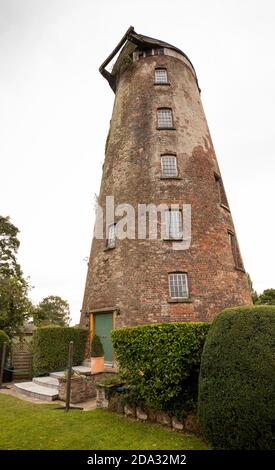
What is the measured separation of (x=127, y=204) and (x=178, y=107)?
297 inches

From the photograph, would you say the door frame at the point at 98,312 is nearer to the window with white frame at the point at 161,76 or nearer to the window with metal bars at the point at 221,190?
the window with metal bars at the point at 221,190

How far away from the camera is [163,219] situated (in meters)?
15.8

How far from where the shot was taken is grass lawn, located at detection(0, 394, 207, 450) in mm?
6387

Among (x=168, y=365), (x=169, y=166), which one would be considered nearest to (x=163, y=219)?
(x=169, y=166)

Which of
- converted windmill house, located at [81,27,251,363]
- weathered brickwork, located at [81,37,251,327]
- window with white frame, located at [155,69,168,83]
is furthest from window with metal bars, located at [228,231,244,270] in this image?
window with white frame, located at [155,69,168,83]

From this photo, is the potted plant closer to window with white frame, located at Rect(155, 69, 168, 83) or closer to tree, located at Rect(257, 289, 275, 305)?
window with white frame, located at Rect(155, 69, 168, 83)

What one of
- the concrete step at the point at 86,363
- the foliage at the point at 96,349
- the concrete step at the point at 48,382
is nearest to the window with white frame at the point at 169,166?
the foliage at the point at 96,349

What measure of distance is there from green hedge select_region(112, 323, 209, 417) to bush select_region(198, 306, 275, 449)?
1015 millimetres

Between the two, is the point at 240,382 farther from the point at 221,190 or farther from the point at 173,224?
the point at 221,190

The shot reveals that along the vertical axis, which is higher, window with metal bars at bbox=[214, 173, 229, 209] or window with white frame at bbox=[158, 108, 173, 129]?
window with white frame at bbox=[158, 108, 173, 129]

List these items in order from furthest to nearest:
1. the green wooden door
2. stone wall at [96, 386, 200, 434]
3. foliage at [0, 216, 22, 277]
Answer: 1. foliage at [0, 216, 22, 277]
2. the green wooden door
3. stone wall at [96, 386, 200, 434]
